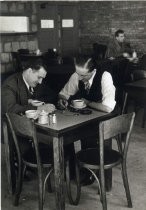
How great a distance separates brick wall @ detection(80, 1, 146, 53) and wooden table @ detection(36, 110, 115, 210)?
5.57 metres

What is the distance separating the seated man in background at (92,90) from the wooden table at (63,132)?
0.18 metres

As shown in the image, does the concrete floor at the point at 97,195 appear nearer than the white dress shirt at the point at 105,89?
Yes

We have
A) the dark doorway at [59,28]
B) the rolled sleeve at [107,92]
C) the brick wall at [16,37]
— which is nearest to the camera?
the rolled sleeve at [107,92]

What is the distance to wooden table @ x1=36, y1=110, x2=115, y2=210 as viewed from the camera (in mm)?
2527

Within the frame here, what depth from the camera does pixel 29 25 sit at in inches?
317

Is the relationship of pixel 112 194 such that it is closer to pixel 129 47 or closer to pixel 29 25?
pixel 129 47

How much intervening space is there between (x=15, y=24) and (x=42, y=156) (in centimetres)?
610

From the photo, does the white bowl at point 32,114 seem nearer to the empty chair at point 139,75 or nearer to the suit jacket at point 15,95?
the suit jacket at point 15,95

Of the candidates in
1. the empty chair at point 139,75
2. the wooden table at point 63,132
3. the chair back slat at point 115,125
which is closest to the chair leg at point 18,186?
the wooden table at point 63,132

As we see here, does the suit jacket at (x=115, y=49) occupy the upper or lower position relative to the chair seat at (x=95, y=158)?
upper

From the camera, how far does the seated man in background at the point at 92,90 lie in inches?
121

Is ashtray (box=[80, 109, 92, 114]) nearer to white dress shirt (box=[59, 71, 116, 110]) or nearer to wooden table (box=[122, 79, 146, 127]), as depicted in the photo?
white dress shirt (box=[59, 71, 116, 110])

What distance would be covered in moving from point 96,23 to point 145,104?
4.75m

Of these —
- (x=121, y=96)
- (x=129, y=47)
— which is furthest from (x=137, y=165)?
(x=129, y=47)
